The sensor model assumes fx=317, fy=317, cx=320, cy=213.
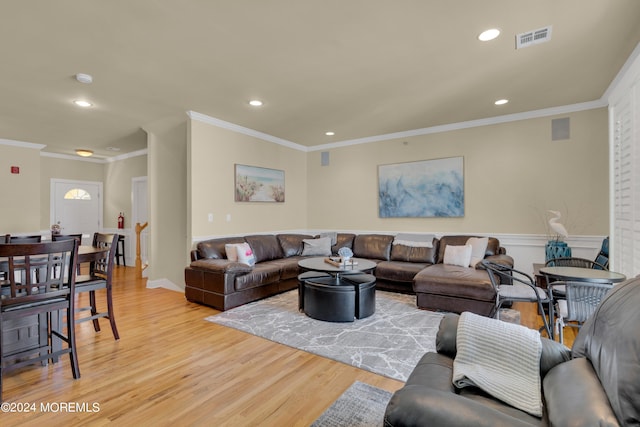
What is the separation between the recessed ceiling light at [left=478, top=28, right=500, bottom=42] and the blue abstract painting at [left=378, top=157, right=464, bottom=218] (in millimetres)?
2764

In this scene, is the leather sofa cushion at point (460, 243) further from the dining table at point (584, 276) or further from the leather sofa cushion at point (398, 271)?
the dining table at point (584, 276)

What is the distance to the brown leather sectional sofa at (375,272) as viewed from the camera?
377 centimetres

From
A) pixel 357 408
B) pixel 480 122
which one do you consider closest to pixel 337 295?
pixel 357 408

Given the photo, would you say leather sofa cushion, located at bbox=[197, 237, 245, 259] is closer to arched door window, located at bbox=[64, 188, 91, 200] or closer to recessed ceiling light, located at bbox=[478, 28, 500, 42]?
recessed ceiling light, located at bbox=[478, 28, 500, 42]

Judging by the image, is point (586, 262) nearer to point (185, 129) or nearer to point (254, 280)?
point (254, 280)

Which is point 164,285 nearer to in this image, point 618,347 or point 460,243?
point 460,243

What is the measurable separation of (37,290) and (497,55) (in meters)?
4.62

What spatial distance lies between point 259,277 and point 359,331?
1.67 m

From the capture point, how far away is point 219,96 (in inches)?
155

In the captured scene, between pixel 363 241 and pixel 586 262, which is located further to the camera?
pixel 363 241

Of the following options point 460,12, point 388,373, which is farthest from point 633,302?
point 460,12

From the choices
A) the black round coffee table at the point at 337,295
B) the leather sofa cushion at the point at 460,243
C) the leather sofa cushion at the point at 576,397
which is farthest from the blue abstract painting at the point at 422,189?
the leather sofa cushion at the point at 576,397

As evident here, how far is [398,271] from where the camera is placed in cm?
468

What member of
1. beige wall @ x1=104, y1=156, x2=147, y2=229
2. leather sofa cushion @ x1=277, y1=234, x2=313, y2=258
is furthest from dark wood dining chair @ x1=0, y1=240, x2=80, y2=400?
beige wall @ x1=104, y1=156, x2=147, y2=229
